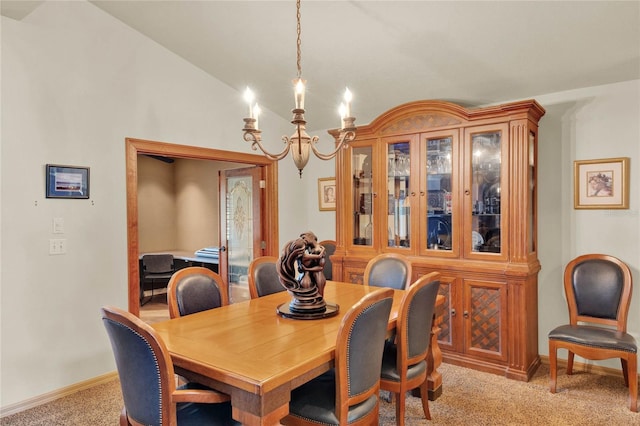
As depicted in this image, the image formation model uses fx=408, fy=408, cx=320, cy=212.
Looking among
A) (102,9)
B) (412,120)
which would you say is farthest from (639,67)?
(102,9)

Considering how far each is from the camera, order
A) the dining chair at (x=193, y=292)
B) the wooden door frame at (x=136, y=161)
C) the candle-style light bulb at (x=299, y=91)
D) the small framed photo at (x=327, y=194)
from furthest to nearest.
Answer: the small framed photo at (x=327, y=194) < the wooden door frame at (x=136, y=161) < the dining chair at (x=193, y=292) < the candle-style light bulb at (x=299, y=91)

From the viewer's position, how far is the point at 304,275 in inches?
90.7

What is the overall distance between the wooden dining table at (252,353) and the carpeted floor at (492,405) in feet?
2.99

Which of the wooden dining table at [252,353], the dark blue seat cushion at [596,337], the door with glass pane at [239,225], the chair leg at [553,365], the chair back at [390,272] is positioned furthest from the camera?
the door with glass pane at [239,225]

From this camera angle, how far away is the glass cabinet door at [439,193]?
11.7ft

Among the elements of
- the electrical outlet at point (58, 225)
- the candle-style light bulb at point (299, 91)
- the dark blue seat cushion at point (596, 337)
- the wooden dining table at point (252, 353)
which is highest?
the candle-style light bulb at point (299, 91)

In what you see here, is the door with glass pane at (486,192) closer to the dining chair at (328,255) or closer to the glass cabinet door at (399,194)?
the glass cabinet door at (399,194)

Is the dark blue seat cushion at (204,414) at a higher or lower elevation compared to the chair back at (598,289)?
lower

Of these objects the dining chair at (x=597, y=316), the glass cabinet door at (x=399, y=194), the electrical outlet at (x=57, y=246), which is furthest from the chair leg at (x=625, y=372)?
the electrical outlet at (x=57, y=246)

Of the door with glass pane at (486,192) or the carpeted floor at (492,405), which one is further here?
the door with glass pane at (486,192)

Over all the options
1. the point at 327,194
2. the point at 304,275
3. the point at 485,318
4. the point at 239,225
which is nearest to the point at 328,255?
the point at 327,194

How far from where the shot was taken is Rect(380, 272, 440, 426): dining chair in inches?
86.2

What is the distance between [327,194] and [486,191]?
79.8 inches

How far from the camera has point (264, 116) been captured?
15.3ft
